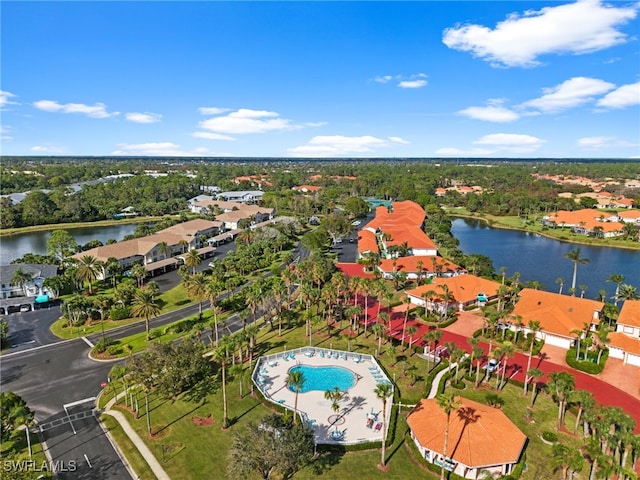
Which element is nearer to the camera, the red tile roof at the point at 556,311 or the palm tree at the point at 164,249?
the red tile roof at the point at 556,311

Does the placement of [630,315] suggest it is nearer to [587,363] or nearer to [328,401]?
[587,363]

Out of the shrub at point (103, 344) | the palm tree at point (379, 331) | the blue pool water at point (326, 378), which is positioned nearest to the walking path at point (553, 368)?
the palm tree at point (379, 331)

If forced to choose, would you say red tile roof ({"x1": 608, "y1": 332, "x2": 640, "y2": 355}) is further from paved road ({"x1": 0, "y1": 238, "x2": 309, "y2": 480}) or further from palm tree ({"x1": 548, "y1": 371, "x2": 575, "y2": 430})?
paved road ({"x1": 0, "y1": 238, "x2": 309, "y2": 480})

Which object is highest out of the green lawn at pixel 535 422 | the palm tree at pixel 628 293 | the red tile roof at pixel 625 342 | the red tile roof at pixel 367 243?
the palm tree at pixel 628 293

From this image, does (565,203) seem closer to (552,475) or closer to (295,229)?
(295,229)

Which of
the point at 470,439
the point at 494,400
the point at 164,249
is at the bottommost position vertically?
the point at 494,400

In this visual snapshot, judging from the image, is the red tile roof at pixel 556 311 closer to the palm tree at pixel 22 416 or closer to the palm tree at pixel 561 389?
the palm tree at pixel 561 389

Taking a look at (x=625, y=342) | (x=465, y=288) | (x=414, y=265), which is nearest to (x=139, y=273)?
(x=414, y=265)

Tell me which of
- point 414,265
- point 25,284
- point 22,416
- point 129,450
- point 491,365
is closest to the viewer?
point 22,416
